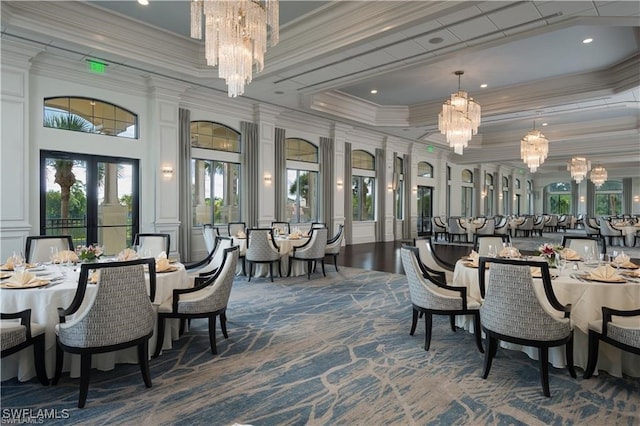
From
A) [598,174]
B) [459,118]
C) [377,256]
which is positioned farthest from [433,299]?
[598,174]

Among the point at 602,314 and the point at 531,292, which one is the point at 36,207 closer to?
the point at 531,292

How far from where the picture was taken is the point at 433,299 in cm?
371

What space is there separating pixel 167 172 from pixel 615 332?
8.14 metres

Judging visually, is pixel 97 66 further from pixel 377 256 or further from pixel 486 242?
pixel 377 256

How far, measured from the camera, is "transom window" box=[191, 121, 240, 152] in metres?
9.47

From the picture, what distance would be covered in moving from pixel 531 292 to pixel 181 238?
7.72 m

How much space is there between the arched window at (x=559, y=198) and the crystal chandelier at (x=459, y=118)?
25.7 meters

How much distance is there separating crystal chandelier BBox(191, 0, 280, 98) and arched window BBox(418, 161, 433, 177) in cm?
1310

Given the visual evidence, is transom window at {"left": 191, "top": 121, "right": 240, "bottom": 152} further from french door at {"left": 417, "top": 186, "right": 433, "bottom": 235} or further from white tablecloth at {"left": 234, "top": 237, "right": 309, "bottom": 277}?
french door at {"left": 417, "top": 186, "right": 433, "bottom": 235}

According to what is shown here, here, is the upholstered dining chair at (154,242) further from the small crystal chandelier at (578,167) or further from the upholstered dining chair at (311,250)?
the small crystal chandelier at (578,167)

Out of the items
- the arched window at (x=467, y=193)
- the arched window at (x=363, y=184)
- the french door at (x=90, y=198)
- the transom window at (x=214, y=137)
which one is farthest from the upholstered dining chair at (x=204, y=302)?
the arched window at (x=467, y=193)

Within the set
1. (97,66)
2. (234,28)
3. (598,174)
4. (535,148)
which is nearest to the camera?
(234,28)

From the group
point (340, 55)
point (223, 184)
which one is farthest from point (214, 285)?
point (223, 184)

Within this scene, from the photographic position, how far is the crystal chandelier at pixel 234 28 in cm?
416
